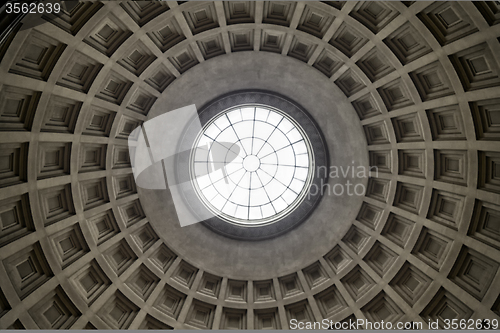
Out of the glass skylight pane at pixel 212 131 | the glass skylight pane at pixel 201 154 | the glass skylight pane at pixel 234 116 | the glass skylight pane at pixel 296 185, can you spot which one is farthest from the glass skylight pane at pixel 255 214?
the glass skylight pane at pixel 234 116

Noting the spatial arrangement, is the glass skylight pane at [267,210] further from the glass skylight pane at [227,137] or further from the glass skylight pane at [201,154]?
the glass skylight pane at [201,154]

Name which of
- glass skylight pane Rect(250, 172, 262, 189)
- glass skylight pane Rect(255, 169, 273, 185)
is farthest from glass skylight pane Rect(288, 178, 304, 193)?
glass skylight pane Rect(250, 172, 262, 189)

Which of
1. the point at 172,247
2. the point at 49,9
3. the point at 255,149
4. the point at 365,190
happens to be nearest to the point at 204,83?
the point at 255,149

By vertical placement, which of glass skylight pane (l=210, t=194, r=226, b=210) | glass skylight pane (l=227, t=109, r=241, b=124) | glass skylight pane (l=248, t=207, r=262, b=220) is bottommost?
glass skylight pane (l=248, t=207, r=262, b=220)

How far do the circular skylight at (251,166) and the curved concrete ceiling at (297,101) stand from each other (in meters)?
2.71

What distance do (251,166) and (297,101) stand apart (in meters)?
6.69

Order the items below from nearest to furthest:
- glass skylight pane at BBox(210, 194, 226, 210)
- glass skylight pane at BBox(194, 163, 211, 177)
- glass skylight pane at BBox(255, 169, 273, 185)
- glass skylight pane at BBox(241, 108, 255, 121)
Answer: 1. glass skylight pane at BBox(241, 108, 255, 121)
2. glass skylight pane at BBox(194, 163, 211, 177)
3. glass skylight pane at BBox(210, 194, 226, 210)
4. glass skylight pane at BBox(255, 169, 273, 185)

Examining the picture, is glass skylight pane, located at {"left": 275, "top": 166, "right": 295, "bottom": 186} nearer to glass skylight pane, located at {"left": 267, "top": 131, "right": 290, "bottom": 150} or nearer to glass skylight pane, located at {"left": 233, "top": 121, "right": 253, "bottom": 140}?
glass skylight pane, located at {"left": 267, "top": 131, "right": 290, "bottom": 150}

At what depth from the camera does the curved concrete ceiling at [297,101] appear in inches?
627

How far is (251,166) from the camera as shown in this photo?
26.2 metres

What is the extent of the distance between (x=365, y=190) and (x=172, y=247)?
46.2 ft

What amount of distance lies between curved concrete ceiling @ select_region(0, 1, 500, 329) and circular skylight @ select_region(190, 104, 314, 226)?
271cm

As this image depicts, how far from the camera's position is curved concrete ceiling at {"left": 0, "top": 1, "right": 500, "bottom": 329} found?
1594 cm

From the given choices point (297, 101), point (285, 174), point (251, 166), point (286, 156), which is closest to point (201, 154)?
point (251, 166)
